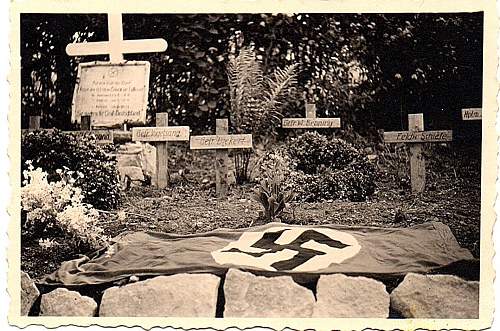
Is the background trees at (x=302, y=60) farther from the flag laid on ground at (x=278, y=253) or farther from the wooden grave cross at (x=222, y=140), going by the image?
the flag laid on ground at (x=278, y=253)

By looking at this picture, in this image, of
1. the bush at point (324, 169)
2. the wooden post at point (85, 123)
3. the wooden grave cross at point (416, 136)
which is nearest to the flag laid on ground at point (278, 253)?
the bush at point (324, 169)

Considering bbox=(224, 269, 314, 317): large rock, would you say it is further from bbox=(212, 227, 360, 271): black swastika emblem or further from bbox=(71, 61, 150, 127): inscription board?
bbox=(71, 61, 150, 127): inscription board

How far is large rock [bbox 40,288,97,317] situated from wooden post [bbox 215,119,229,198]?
515 millimetres

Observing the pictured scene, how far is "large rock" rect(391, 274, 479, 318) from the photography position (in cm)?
228

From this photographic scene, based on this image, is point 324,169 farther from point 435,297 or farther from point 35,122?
point 35,122

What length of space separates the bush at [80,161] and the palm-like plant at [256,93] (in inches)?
16.7

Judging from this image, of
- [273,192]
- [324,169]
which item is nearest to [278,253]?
[273,192]

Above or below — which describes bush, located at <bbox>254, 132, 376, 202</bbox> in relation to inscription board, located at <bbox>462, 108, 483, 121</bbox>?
below

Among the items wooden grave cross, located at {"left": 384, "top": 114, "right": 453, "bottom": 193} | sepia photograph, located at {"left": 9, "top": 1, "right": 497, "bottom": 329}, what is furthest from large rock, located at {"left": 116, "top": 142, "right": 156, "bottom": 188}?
wooden grave cross, located at {"left": 384, "top": 114, "right": 453, "bottom": 193}

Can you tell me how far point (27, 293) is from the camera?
7.57ft

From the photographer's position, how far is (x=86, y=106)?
7.66ft

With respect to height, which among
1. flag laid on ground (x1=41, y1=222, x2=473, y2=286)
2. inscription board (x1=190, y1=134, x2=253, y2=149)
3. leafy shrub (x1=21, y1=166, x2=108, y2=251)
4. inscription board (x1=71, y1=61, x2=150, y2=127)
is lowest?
flag laid on ground (x1=41, y1=222, x2=473, y2=286)

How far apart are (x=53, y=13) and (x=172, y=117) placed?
19.1 inches

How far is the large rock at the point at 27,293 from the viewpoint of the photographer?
7.55 ft
